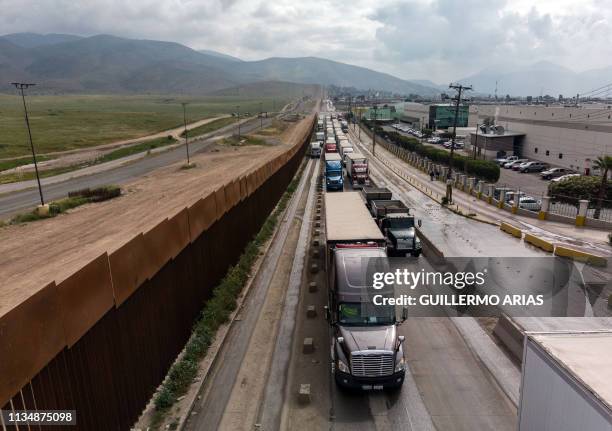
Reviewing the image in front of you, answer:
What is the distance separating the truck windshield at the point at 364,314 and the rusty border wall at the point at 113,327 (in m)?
5.43

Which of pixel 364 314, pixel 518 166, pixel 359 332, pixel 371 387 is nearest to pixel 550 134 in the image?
pixel 518 166

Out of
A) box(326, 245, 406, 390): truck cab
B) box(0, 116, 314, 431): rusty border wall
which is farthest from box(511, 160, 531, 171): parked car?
box(0, 116, 314, 431): rusty border wall

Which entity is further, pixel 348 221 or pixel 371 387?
pixel 348 221

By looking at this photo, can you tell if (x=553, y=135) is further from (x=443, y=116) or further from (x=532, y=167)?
(x=443, y=116)

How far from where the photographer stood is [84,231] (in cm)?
3200

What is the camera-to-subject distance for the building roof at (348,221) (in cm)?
1748

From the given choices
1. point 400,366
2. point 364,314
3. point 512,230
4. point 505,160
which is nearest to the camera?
point 400,366

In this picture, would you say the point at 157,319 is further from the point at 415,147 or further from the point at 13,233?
the point at 415,147

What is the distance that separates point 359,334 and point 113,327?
675cm

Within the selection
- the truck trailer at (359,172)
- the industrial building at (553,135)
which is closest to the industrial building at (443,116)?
the industrial building at (553,135)

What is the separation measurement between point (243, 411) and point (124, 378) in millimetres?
3448

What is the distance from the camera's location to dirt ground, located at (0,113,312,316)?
22828mm

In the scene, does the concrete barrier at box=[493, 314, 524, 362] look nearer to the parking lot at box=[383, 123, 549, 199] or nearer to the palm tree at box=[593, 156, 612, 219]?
the palm tree at box=[593, 156, 612, 219]

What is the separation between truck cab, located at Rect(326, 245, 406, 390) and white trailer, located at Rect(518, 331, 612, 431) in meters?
3.97
